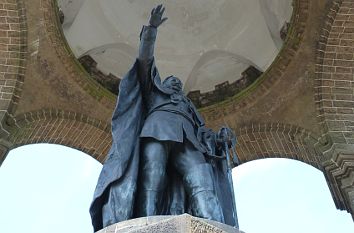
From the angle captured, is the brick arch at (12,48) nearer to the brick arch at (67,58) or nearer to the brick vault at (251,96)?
the brick vault at (251,96)

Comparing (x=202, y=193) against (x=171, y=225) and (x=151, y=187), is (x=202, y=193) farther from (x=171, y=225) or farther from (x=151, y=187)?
(x=171, y=225)

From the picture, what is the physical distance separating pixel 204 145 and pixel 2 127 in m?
4.46

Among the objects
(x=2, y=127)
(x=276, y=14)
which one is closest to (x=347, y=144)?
(x=276, y=14)

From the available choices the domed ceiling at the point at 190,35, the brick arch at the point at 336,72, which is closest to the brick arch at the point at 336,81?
the brick arch at the point at 336,72

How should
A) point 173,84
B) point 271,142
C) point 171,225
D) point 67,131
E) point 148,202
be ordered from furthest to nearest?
point 271,142
point 67,131
point 173,84
point 148,202
point 171,225

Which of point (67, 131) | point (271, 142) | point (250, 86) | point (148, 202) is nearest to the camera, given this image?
point (148, 202)

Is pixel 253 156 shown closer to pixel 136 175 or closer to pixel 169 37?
pixel 169 37

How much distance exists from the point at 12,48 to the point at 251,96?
3951mm

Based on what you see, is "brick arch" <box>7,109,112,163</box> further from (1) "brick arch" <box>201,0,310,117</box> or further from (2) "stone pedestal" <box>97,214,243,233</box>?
(2) "stone pedestal" <box>97,214,243,233</box>

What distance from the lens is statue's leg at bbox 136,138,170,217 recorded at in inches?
131

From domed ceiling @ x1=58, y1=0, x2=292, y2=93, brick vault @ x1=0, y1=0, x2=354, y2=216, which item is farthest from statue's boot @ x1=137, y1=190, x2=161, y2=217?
domed ceiling @ x1=58, y1=0, x2=292, y2=93

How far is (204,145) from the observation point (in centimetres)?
391

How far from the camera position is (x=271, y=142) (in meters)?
8.78

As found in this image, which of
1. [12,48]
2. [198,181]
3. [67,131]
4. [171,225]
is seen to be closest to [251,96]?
[67,131]
